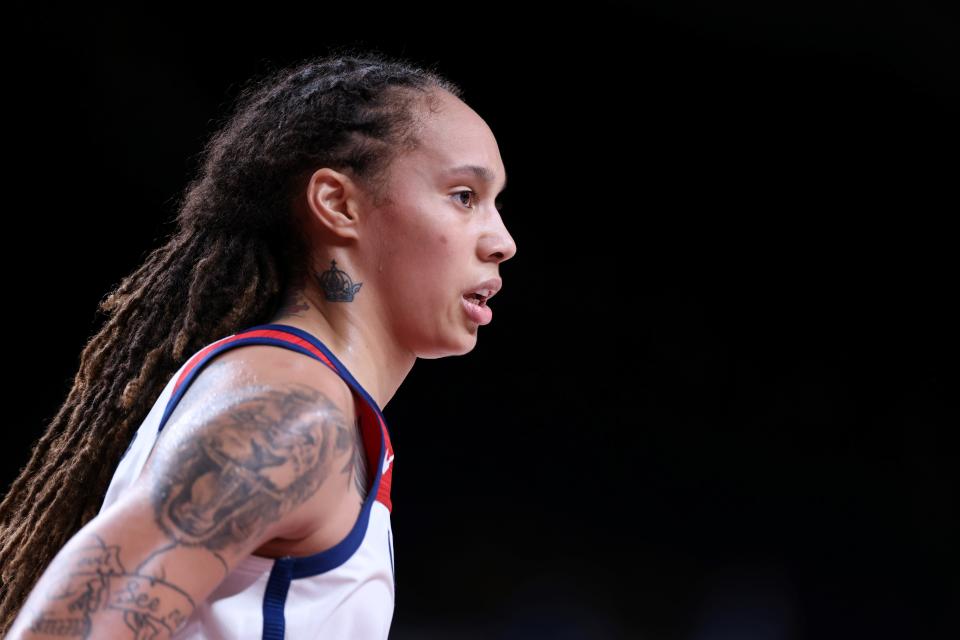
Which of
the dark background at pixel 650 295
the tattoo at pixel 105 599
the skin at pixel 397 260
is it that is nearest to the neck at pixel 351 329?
the skin at pixel 397 260

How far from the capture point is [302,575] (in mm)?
806

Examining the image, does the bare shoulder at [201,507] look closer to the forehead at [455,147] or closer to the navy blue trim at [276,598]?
the navy blue trim at [276,598]


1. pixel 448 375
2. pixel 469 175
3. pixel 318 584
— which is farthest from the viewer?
pixel 448 375

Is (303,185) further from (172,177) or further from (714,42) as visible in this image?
(714,42)

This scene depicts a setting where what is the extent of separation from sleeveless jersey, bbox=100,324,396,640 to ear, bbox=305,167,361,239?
0.46 ft

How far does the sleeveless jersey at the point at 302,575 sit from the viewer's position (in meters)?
0.80

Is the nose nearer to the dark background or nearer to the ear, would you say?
the ear

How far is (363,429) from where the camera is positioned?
91 cm

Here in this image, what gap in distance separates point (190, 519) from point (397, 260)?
401 millimetres

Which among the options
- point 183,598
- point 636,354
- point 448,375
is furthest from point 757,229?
point 183,598

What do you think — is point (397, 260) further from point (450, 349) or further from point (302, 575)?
point (302, 575)

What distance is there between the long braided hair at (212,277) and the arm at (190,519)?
313mm

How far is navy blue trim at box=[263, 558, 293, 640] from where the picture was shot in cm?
79

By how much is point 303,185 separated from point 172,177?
1165 mm
